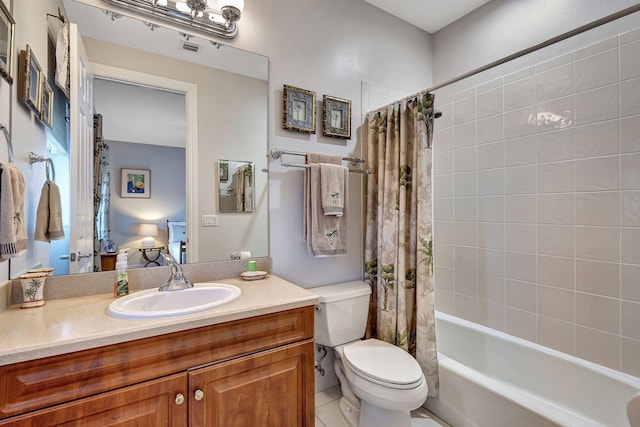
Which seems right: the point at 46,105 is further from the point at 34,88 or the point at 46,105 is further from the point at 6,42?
the point at 6,42

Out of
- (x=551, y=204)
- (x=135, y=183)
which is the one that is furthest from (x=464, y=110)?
(x=135, y=183)

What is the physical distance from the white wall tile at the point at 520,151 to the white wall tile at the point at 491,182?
0.09 metres

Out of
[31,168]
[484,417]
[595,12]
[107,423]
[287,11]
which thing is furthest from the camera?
[287,11]

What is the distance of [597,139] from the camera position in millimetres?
1599

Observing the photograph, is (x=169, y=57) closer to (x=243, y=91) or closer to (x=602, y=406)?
(x=243, y=91)

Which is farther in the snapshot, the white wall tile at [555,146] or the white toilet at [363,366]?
the white wall tile at [555,146]

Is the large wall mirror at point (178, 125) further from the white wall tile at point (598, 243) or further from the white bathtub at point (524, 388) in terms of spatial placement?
the white wall tile at point (598, 243)

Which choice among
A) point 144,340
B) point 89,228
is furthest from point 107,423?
point 89,228

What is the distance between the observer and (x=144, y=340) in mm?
926

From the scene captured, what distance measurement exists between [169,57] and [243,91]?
383 millimetres

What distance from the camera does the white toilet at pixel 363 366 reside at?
1339mm

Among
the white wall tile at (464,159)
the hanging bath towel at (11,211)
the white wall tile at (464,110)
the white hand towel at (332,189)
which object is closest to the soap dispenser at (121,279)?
the hanging bath towel at (11,211)

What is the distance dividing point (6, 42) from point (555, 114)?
2.53m

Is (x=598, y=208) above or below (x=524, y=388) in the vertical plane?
above
